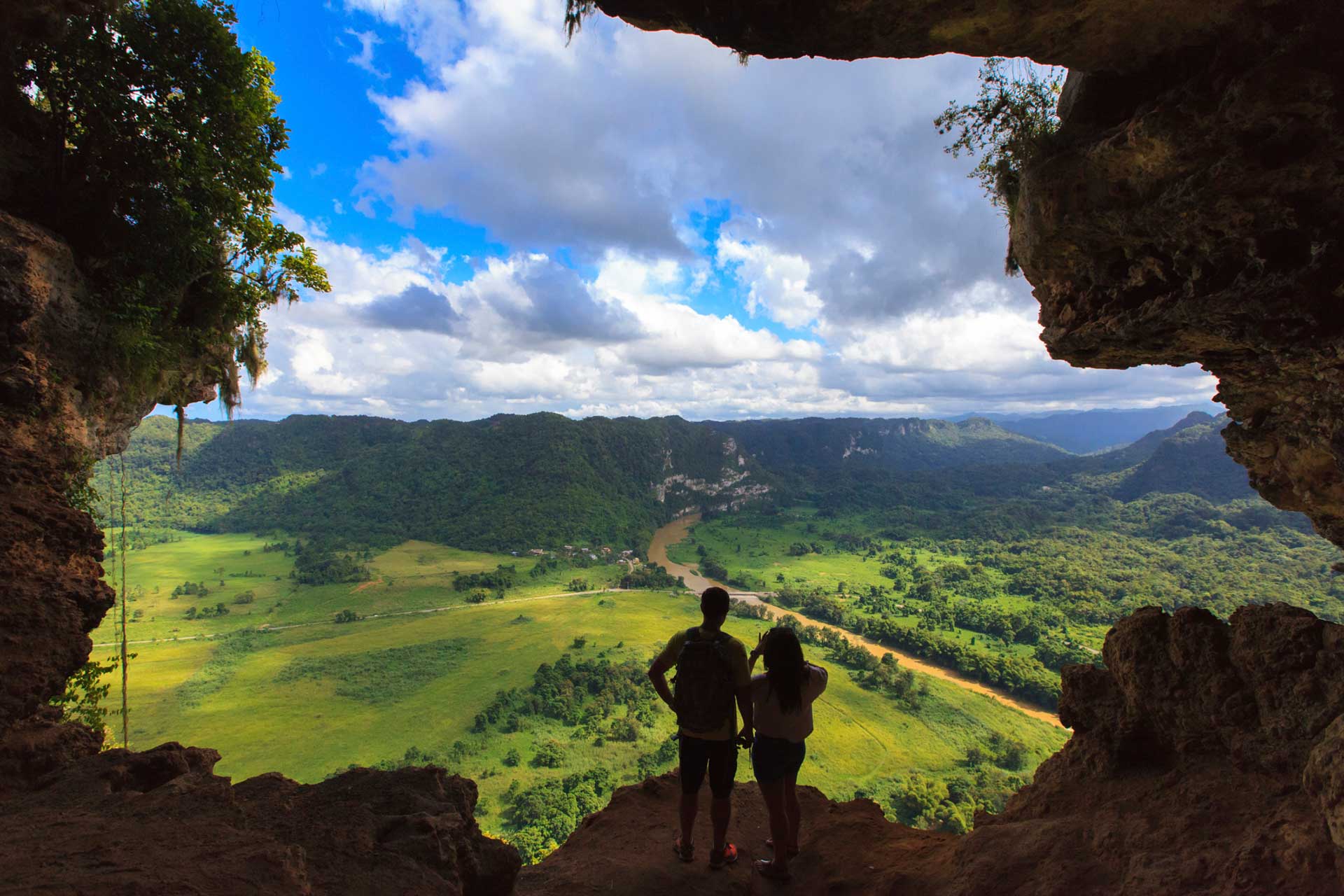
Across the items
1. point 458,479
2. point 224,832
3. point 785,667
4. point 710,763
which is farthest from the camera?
point 458,479

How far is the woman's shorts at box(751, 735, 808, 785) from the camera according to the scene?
4930mm

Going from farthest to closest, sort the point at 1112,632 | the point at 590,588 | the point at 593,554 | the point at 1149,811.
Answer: the point at 593,554
the point at 590,588
the point at 1112,632
the point at 1149,811

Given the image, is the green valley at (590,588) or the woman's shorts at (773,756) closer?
the woman's shorts at (773,756)

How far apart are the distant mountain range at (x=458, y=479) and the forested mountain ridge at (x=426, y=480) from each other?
35cm

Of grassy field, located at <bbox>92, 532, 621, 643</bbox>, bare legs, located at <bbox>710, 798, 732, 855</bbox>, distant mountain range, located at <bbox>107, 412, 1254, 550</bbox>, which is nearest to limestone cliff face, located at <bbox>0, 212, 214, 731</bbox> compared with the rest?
bare legs, located at <bbox>710, 798, 732, 855</bbox>

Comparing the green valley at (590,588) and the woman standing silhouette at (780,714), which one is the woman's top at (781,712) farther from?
the green valley at (590,588)

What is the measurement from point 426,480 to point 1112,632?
469ft

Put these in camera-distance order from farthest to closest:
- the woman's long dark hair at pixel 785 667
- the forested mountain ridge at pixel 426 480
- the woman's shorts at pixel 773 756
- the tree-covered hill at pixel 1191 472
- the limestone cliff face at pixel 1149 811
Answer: the tree-covered hill at pixel 1191 472
the forested mountain ridge at pixel 426 480
the woman's shorts at pixel 773 756
the woman's long dark hair at pixel 785 667
the limestone cliff face at pixel 1149 811

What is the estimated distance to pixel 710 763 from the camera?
5.11 meters

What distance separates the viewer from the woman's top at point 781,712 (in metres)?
4.80

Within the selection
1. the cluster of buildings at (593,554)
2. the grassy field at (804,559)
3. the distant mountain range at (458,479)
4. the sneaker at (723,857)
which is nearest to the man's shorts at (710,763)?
the sneaker at (723,857)

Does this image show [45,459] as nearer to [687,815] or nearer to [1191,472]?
[687,815]

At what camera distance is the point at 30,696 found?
5.21 m

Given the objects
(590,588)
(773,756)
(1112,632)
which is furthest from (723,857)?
(590,588)
